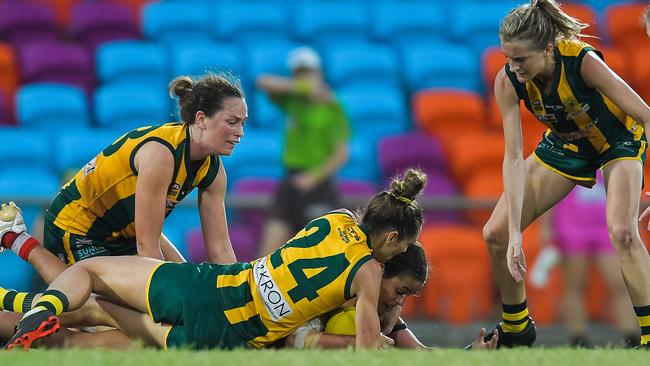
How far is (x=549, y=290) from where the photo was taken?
854cm

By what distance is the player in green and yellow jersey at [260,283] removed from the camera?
5.28 metres

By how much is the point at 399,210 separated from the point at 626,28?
6925 mm

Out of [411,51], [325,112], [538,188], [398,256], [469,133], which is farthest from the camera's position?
[411,51]

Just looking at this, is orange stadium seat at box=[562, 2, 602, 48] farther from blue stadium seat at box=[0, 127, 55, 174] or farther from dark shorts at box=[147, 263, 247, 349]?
dark shorts at box=[147, 263, 247, 349]

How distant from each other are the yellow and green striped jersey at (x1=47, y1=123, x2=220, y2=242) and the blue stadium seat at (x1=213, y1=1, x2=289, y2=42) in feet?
18.4

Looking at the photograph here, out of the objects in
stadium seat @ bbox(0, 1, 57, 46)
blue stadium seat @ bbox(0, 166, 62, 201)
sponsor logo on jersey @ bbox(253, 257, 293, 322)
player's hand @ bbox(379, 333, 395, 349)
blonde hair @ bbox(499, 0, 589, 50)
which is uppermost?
blonde hair @ bbox(499, 0, 589, 50)

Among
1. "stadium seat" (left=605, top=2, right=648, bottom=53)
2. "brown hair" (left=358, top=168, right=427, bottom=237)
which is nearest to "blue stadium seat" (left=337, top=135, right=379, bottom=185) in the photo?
"stadium seat" (left=605, top=2, right=648, bottom=53)

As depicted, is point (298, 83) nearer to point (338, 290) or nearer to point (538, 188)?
point (538, 188)

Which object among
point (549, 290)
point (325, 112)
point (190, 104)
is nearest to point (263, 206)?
point (325, 112)

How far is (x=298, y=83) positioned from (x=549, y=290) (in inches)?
106

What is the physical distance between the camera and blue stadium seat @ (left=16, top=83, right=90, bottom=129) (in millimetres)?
10078

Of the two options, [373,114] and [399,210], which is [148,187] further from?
[373,114]

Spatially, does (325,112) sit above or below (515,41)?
below

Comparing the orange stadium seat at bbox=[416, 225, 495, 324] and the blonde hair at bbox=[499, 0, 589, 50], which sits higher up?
the blonde hair at bbox=[499, 0, 589, 50]
